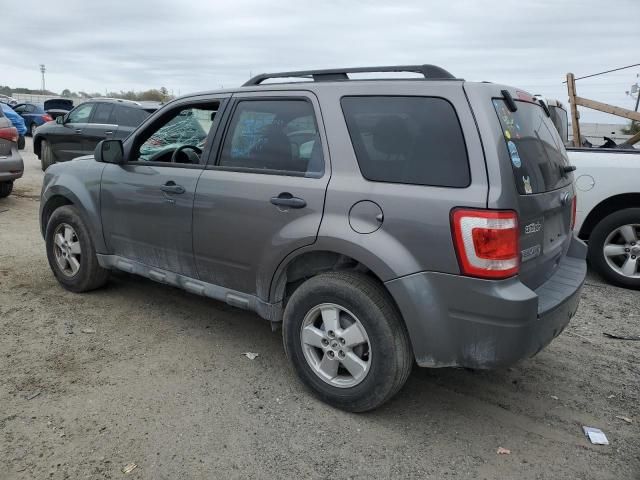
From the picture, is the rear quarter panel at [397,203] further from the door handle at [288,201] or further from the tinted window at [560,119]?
the tinted window at [560,119]

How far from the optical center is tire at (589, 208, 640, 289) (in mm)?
5359

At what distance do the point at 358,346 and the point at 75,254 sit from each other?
9.67 ft

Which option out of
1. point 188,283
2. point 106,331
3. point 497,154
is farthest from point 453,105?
point 106,331

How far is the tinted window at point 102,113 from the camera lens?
11422 millimetres

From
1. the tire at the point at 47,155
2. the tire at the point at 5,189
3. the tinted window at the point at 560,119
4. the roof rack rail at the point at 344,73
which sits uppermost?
the roof rack rail at the point at 344,73

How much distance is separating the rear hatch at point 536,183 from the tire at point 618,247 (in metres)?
2.36

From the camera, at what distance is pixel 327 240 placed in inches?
115

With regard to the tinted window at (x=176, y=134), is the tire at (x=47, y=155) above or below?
below

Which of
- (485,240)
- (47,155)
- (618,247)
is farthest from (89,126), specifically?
(485,240)

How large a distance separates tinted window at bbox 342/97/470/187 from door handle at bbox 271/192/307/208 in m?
0.42

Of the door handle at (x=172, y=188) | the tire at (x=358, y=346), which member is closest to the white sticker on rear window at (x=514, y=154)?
the tire at (x=358, y=346)

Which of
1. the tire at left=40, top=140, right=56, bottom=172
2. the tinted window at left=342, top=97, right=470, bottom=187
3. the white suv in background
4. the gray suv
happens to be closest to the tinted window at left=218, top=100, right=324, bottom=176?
the gray suv

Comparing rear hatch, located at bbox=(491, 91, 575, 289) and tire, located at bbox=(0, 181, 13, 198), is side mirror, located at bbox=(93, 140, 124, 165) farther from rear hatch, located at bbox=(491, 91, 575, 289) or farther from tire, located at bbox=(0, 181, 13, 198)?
tire, located at bbox=(0, 181, 13, 198)

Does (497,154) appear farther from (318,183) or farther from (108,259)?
(108,259)
